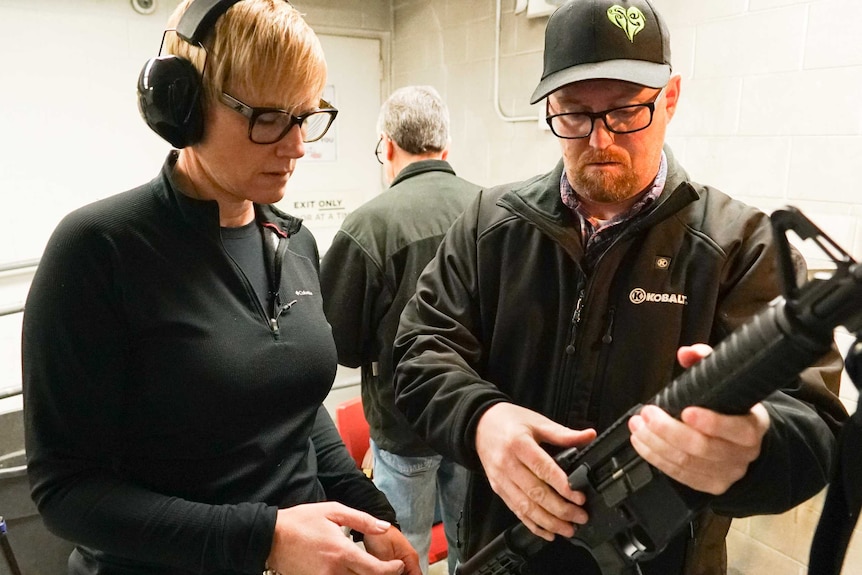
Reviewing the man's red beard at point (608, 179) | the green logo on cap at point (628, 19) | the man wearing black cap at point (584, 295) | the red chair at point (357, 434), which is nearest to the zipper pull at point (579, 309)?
the man wearing black cap at point (584, 295)

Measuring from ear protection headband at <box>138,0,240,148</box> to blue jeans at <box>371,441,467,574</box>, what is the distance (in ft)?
4.86

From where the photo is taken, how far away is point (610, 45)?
96cm

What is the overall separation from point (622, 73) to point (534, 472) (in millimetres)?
616

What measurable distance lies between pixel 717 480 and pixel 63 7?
10.8 ft

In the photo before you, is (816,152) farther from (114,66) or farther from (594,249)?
(114,66)

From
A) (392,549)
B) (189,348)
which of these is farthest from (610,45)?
(392,549)

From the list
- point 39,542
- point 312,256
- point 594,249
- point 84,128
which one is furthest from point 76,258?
point 84,128

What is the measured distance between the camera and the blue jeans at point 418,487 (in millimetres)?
2116

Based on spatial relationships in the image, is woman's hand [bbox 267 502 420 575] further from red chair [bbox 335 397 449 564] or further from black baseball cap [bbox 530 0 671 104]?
red chair [bbox 335 397 449 564]

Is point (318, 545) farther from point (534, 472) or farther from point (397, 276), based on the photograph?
point (397, 276)

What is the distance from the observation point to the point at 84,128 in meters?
2.95

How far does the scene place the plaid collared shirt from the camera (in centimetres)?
99

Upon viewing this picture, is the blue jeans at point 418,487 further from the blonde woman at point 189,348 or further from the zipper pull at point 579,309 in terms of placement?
the zipper pull at point 579,309

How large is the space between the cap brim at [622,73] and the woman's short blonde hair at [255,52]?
0.41 meters
